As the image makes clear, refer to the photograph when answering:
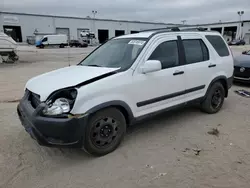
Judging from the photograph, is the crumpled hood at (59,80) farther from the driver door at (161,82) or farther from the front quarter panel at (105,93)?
the driver door at (161,82)

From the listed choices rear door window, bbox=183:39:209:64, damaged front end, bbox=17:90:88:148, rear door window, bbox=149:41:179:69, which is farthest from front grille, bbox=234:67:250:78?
damaged front end, bbox=17:90:88:148

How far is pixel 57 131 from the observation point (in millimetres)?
2848

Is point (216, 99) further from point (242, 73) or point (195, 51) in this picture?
point (242, 73)

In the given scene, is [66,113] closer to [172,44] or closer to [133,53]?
[133,53]

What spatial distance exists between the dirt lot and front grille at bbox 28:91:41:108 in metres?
0.76

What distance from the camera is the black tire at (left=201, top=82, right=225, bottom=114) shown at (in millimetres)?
4824

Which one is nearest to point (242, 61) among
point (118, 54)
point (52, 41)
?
point (118, 54)

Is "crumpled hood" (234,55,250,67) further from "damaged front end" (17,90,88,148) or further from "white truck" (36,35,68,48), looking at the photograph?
"white truck" (36,35,68,48)

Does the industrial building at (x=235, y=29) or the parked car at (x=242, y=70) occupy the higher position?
the industrial building at (x=235, y=29)

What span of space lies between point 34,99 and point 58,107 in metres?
0.68

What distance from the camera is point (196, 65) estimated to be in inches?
171

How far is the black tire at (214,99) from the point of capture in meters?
4.82

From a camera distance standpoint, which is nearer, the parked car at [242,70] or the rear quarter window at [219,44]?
the rear quarter window at [219,44]

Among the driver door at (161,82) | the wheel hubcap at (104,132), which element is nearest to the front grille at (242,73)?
the driver door at (161,82)
